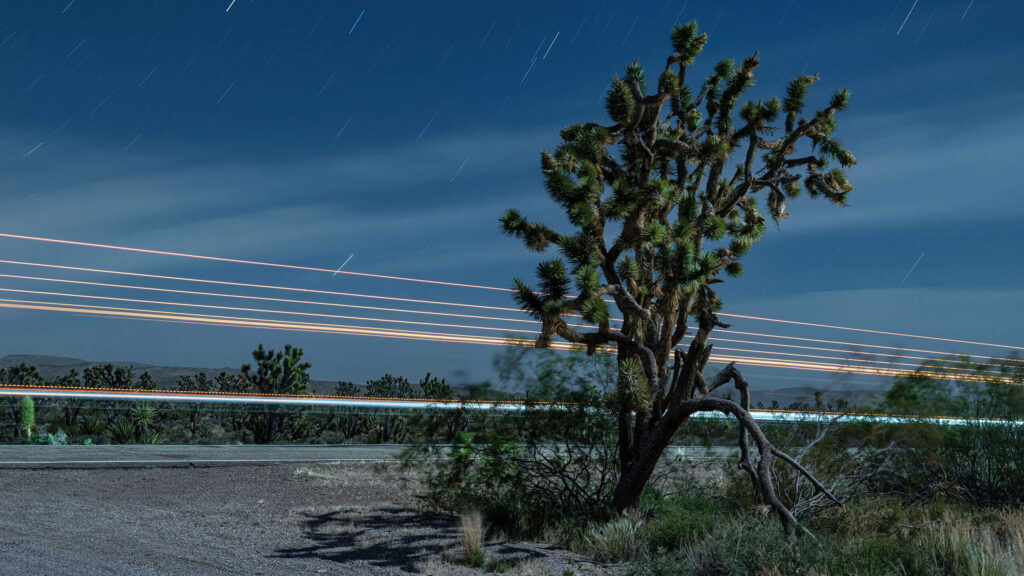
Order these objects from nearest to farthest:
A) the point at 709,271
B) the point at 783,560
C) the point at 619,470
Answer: the point at 783,560 → the point at 709,271 → the point at 619,470

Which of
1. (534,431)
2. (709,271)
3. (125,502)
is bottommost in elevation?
(125,502)

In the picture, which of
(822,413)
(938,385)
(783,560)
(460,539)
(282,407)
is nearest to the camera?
(783,560)

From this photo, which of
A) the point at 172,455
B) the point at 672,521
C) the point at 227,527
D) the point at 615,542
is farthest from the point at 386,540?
the point at 172,455

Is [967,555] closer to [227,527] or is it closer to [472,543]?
[472,543]

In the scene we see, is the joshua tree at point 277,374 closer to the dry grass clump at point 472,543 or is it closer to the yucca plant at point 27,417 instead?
the yucca plant at point 27,417

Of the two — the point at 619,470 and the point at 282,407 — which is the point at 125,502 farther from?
Answer: the point at 282,407

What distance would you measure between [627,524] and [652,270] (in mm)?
3447

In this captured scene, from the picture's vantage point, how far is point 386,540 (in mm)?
9539

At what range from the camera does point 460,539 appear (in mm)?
9453

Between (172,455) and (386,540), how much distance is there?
306 inches

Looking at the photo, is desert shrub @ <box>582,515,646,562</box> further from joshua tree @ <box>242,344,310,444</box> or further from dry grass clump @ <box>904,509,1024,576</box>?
joshua tree @ <box>242,344,310,444</box>

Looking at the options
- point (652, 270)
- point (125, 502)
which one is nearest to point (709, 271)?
point (652, 270)

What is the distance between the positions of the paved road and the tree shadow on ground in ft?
12.0

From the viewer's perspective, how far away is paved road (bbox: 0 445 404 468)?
559 inches
